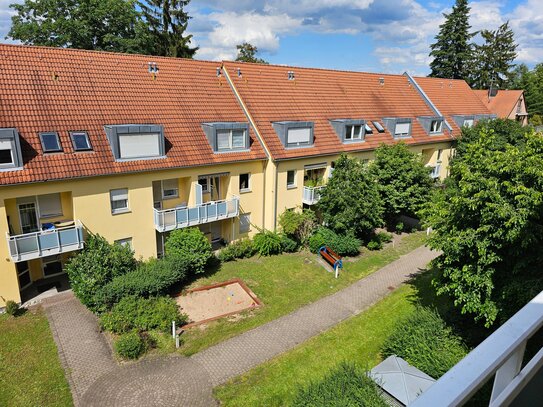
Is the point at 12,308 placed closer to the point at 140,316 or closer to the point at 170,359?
the point at 140,316

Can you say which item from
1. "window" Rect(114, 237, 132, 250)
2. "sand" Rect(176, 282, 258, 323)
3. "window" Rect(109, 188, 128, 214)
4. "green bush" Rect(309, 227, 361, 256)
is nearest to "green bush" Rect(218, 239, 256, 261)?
"sand" Rect(176, 282, 258, 323)

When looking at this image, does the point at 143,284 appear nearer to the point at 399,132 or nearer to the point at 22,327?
the point at 22,327

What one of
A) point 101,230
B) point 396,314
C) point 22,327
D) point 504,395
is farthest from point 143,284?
point 504,395

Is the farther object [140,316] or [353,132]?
[353,132]

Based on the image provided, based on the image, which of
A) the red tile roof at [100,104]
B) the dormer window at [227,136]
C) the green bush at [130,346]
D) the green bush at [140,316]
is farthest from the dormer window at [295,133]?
the green bush at [130,346]

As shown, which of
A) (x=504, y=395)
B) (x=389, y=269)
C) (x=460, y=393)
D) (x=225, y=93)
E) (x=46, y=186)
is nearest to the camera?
(x=460, y=393)

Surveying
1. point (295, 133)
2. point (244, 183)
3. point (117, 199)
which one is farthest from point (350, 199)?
point (117, 199)
